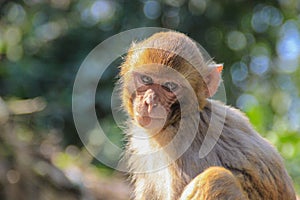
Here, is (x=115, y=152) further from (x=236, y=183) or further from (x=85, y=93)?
(x=236, y=183)

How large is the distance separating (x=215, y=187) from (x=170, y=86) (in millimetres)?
812

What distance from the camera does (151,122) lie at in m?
4.80

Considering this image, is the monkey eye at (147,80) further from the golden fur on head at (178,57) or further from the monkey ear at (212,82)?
the monkey ear at (212,82)

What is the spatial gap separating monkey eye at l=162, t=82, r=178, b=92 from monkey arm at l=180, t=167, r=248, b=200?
65 cm

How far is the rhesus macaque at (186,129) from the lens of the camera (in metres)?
4.85

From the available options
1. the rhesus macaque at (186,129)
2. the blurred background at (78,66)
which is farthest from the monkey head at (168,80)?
the blurred background at (78,66)

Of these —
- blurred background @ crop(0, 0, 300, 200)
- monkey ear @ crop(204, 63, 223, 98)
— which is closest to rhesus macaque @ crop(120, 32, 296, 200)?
monkey ear @ crop(204, 63, 223, 98)

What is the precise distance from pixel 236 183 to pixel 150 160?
795 millimetres

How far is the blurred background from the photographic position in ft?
26.5

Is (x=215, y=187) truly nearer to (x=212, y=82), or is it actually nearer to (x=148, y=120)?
(x=148, y=120)

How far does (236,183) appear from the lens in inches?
185

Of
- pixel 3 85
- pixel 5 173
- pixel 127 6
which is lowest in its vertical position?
pixel 5 173

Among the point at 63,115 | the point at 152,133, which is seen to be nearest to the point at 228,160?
the point at 152,133

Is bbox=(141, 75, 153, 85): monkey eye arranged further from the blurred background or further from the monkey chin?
the blurred background
